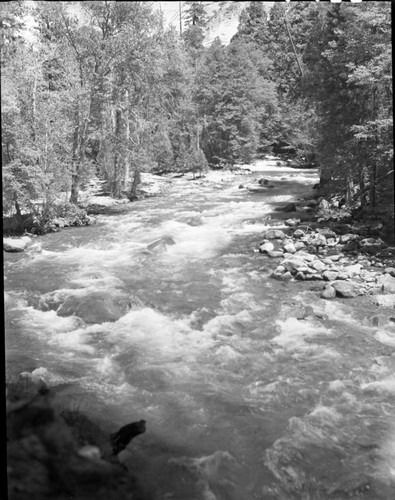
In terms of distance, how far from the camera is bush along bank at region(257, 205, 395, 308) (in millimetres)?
7352

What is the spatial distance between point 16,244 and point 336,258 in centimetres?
667

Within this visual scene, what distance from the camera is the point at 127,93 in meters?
17.9

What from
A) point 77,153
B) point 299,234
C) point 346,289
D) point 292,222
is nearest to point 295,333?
point 346,289

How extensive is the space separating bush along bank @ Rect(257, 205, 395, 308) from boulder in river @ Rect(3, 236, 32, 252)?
5103 millimetres

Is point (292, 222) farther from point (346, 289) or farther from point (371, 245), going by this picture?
point (346, 289)

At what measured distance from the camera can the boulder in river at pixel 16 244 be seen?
394 inches

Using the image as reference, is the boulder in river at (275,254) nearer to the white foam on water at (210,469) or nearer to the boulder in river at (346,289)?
the boulder in river at (346,289)

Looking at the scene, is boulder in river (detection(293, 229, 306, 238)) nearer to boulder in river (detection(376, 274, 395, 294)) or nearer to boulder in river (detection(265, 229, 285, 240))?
boulder in river (detection(265, 229, 285, 240))

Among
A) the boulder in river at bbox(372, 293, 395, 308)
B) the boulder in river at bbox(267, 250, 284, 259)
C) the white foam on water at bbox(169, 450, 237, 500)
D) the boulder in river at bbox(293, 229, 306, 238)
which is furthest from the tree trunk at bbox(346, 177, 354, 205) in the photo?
the white foam on water at bbox(169, 450, 237, 500)

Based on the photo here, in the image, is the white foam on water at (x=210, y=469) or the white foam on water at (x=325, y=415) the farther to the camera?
the white foam on water at (x=325, y=415)

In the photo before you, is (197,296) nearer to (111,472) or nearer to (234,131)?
(111,472)

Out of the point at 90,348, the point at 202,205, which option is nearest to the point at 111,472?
the point at 90,348

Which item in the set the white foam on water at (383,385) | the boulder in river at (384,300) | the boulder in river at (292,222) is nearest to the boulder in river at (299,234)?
the boulder in river at (292,222)

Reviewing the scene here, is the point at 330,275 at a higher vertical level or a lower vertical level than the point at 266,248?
lower
